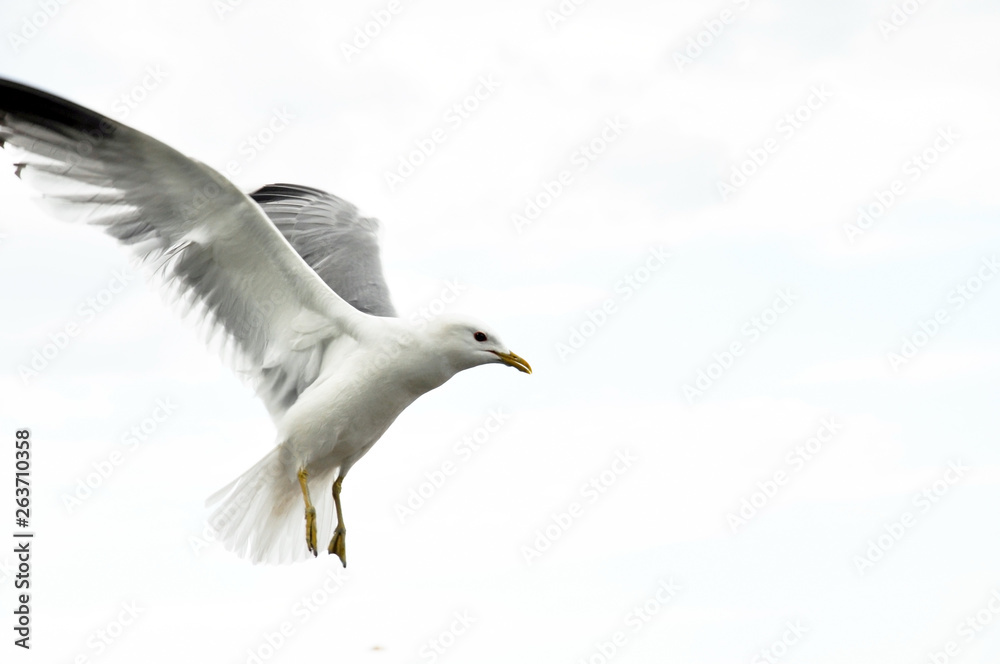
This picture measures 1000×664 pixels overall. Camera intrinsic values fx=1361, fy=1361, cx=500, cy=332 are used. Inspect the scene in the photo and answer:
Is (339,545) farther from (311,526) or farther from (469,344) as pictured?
(469,344)

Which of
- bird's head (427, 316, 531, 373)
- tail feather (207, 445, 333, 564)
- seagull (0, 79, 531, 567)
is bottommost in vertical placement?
tail feather (207, 445, 333, 564)

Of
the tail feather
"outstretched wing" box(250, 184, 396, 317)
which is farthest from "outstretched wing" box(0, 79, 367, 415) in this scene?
"outstretched wing" box(250, 184, 396, 317)

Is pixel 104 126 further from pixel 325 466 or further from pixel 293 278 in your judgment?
pixel 325 466

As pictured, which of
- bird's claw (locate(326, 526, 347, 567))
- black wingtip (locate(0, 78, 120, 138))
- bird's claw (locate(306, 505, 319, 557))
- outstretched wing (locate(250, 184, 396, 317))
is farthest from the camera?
outstretched wing (locate(250, 184, 396, 317))

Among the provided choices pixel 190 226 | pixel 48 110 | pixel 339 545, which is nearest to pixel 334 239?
pixel 190 226

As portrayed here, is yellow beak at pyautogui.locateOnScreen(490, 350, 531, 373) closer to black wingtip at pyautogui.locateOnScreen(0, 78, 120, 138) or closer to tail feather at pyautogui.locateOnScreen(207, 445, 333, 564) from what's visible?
tail feather at pyautogui.locateOnScreen(207, 445, 333, 564)

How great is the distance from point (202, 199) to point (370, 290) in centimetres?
161

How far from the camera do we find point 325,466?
6387 mm

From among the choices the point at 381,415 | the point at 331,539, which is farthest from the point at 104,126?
the point at 331,539

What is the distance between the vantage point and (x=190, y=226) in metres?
6.15

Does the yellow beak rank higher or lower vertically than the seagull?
higher

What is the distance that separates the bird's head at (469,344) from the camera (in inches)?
235

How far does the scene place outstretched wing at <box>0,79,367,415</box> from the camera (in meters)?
5.98

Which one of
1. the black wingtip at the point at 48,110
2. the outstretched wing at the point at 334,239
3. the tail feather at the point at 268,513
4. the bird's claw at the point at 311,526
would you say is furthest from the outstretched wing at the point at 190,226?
the outstretched wing at the point at 334,239
